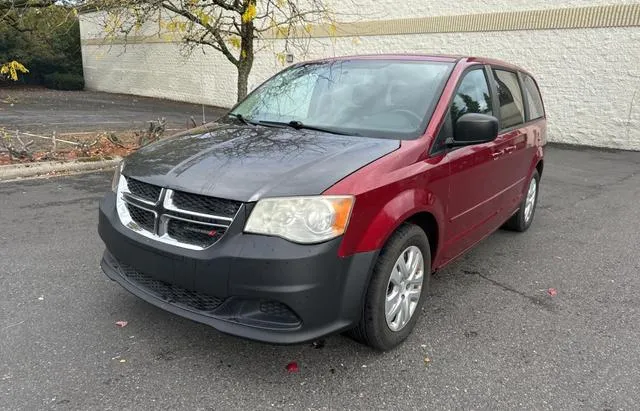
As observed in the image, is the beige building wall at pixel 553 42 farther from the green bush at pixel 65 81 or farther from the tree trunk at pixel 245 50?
the green bush at pixel 65 81

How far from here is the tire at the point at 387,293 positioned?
2.80 meters

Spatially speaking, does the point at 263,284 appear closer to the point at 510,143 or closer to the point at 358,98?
the point at 358,98

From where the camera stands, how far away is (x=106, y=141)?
375 inches

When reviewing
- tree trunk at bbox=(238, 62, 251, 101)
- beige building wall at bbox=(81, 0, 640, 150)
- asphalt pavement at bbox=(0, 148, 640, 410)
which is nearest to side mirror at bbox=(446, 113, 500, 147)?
asphalt pavement at bbox=(0, 148, 640, 410)

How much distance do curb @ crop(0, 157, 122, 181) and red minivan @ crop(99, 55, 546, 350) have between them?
473 centimetres

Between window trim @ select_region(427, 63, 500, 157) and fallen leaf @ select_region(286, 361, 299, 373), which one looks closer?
fallen leaf @ select_region(286, 361, 299, 373)

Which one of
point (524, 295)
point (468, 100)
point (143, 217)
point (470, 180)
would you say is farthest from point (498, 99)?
point (143, 217)

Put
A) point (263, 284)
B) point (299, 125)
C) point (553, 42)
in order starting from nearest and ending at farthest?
point (263, 284) < point (299, 125) < point (553, 42)

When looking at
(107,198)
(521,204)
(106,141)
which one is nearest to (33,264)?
(107,198)

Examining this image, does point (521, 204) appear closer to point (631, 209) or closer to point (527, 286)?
point (527, 286)

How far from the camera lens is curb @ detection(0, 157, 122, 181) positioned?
720cm

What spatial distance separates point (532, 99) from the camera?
536 cm

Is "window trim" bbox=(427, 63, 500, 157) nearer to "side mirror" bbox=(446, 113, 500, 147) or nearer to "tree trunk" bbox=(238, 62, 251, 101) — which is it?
"side mirror" bbox=(446, 113, 500, 147)

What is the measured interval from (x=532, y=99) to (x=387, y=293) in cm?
339
